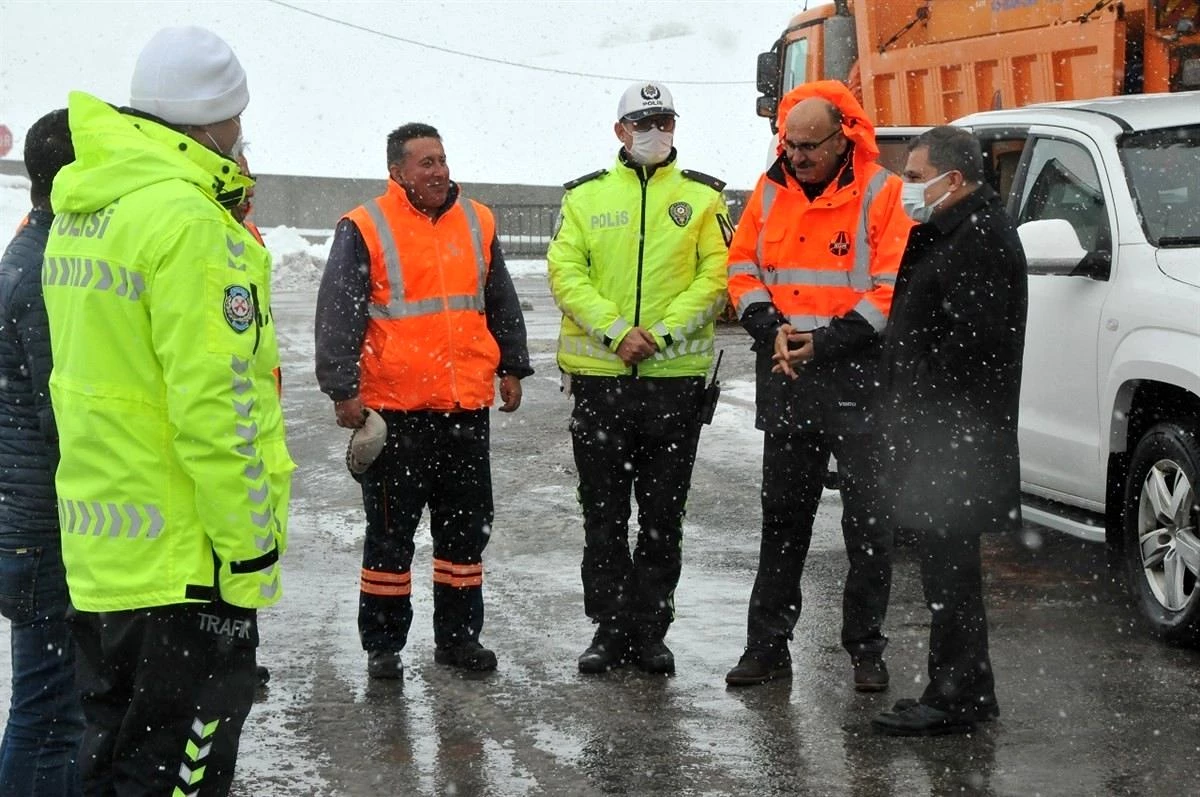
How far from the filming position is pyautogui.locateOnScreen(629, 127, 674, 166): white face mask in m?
6.17

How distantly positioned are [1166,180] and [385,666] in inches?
143

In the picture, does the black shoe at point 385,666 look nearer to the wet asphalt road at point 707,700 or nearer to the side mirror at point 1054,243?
the wet asphalt road at point 707,700

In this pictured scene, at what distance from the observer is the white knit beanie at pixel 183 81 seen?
3.61 m

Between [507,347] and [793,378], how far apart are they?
1.17 m

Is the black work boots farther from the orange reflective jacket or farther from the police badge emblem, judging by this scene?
the police badge emblem

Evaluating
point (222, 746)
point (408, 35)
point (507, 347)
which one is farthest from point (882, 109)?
point (408, 35)

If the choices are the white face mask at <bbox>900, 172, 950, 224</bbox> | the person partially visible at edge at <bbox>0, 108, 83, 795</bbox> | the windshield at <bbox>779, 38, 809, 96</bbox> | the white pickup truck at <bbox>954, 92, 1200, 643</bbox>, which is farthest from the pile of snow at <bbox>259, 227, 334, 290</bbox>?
the person partially visible at edge at <bbox>0, 108, 83, 795</bbox>

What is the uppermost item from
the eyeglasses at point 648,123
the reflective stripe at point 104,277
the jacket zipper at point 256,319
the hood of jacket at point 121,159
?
the eyeglasses at point 648,123

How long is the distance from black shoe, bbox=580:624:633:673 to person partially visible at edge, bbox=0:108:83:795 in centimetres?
230

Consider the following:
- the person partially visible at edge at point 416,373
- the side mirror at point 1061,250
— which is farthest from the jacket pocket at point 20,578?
the side mirror at point 1061,250

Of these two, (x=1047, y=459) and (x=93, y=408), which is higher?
(x=93, y=408)

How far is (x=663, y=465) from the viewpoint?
247 inches

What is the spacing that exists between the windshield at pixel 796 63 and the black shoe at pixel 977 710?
11.5 metres

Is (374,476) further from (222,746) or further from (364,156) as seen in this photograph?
(364,156)
